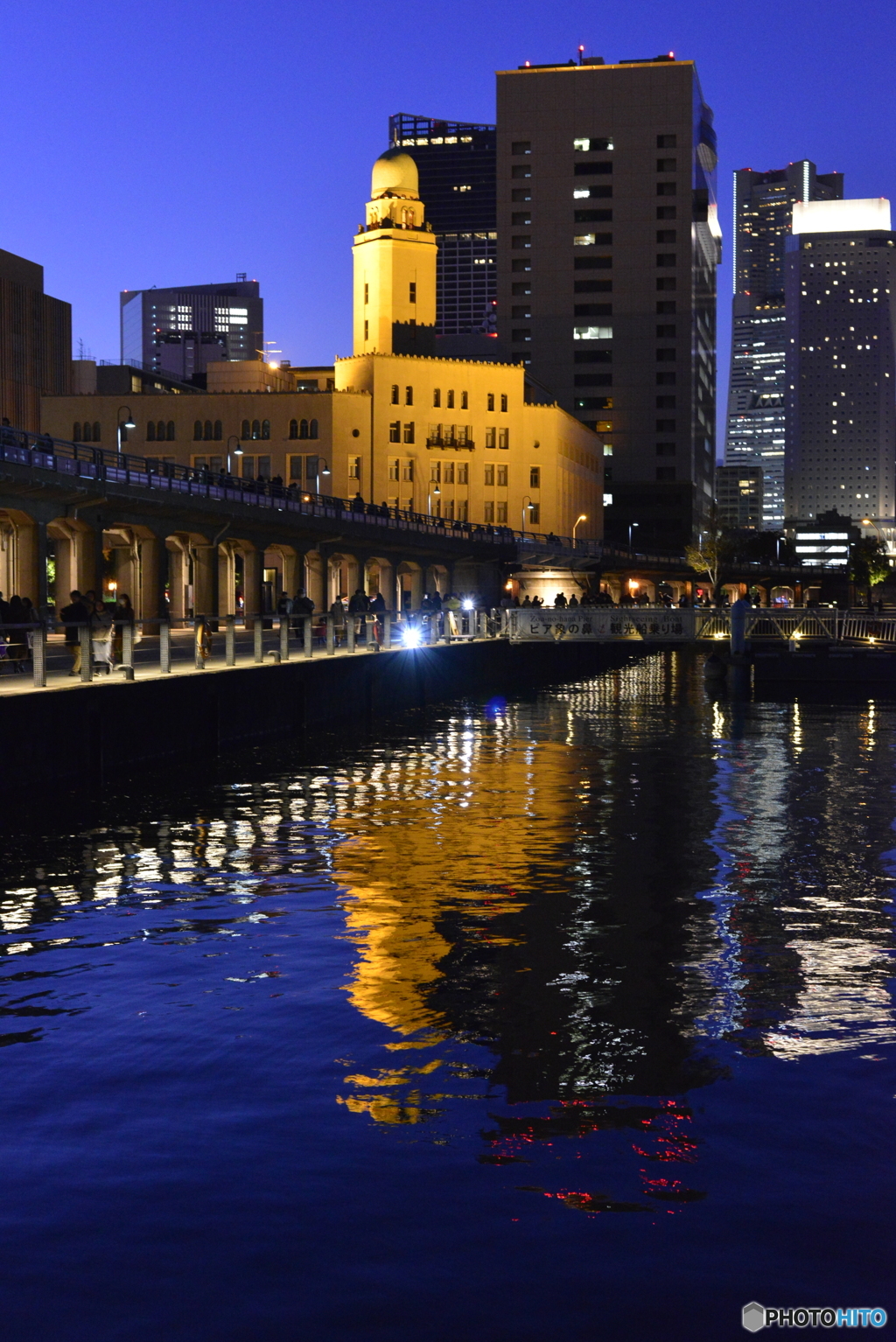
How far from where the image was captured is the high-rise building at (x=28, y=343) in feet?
487

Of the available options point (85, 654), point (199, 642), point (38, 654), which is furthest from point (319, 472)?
point (38, 654)

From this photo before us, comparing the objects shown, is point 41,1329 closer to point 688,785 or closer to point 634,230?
point 688,785

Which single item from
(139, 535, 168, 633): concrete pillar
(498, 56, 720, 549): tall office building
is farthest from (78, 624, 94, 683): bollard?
(498, 56, 720, 549): tall office building

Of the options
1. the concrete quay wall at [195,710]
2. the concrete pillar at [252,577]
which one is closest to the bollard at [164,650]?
the concrete quay wall at [195,710]

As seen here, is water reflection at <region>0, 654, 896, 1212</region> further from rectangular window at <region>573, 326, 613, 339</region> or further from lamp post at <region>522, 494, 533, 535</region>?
rectangular window at <region>573, 326, 613, 339</region>

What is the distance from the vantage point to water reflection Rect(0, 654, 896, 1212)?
9.79 metres

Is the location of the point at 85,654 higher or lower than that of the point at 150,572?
lower

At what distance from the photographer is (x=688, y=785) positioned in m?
28.3

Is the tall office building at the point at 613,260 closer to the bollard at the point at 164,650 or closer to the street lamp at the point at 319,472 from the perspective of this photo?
the street lamp at the point at 319,472

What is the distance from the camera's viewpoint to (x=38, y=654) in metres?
25.5

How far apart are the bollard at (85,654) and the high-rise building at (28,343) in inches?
4864

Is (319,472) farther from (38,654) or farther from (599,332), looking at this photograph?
(38,654)

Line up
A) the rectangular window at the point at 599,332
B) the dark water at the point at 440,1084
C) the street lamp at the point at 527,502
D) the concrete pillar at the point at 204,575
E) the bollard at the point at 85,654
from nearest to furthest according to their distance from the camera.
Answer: the dark water at the point at 440,1084
the bollard at the point at 85,654
the concrete pillar at the point at 204,575
the street lamp at the point at 527,502
the rectangular window at the point at 599,332

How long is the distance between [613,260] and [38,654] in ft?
531
